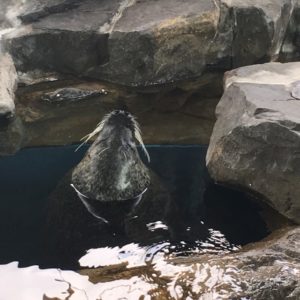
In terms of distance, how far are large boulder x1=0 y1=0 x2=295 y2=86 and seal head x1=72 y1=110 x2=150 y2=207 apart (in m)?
0.77

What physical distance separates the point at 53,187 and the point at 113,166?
2.26 feet

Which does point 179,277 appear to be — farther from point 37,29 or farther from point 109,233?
point 37,29

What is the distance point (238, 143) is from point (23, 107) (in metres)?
2.11

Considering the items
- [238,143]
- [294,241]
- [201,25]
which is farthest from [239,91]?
[294,241]

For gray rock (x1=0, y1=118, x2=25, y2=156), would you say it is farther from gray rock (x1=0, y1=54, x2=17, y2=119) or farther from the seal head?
Answer: the seal head

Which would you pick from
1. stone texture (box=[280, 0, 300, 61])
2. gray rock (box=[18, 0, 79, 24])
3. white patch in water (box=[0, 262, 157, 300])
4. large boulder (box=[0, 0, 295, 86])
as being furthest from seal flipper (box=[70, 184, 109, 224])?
stone texture (box=[280, 0, 300, 61])

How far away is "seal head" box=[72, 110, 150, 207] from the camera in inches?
177

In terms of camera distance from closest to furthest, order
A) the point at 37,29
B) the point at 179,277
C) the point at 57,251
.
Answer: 1. the point at 179,277
2. the point at 57,251
3. the point at 37,29

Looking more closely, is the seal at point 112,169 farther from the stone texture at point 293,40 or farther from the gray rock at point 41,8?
the stone texture at point 293,40

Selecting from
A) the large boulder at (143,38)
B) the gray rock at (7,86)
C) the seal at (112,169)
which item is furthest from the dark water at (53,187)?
the large boulder at (143,38)

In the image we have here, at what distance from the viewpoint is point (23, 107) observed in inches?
208

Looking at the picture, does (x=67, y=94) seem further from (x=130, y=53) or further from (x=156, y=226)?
(x=156, y=226)

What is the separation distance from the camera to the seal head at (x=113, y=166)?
4.49 metres

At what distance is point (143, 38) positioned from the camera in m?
5.04
